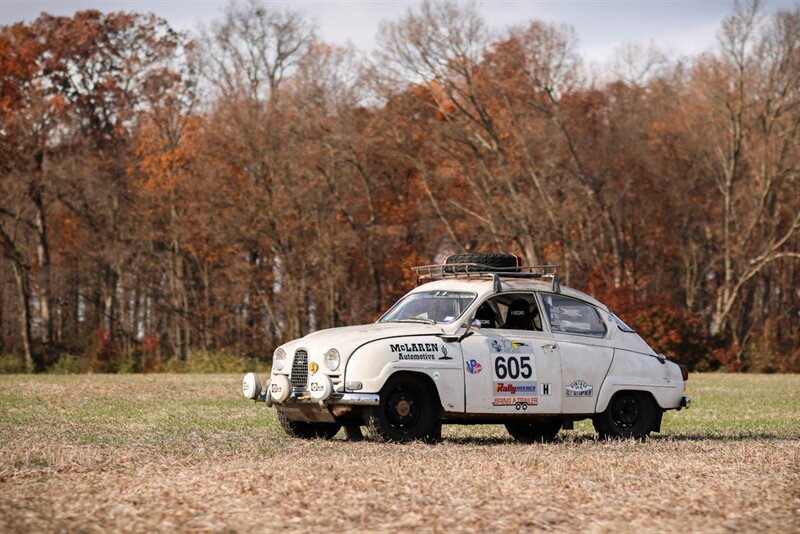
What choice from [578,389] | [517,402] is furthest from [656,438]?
[517,402]

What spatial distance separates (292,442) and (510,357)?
2.81 meters

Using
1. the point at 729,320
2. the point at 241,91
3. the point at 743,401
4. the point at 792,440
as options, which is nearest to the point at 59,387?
the point at 743,401

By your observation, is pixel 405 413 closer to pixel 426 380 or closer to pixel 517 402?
pixel 426 380

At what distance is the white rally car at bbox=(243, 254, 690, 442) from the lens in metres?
14.4

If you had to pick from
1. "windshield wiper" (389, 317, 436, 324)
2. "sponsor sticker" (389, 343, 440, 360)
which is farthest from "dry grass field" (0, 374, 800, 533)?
"windshield wiper" (389, 317, 436, 324)

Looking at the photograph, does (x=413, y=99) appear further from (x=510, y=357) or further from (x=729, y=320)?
(x=510, y=357)

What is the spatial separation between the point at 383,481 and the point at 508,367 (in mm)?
4651

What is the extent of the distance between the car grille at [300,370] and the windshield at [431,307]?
58.5 inches

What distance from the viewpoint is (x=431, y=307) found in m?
15.8

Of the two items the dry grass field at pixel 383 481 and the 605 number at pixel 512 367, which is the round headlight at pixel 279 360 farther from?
the 605 number at pixel 512 367

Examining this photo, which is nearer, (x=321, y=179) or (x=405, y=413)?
(x=405, y=413)

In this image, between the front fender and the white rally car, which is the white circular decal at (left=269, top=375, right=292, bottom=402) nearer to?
the white rally car

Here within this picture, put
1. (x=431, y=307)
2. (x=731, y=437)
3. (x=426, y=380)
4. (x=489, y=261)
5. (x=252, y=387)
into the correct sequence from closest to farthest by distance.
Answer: (x=426, y=380) < (x=252, y=387) < (x=431, y=307) < (x=489, y=261) < (x=731, y=437)

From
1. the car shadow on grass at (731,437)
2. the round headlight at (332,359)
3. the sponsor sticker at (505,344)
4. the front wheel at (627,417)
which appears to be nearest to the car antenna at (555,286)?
the sponsor sticker at (505,344)
